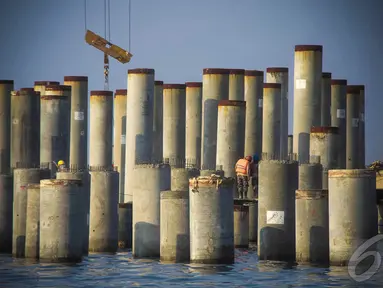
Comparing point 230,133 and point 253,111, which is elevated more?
point 253,111

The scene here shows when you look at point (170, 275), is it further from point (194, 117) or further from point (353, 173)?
point (194, 117)

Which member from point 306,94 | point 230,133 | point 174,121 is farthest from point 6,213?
point 174,121

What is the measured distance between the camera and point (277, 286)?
3566cm

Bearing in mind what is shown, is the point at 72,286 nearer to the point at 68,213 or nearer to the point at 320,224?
the point at 68,213

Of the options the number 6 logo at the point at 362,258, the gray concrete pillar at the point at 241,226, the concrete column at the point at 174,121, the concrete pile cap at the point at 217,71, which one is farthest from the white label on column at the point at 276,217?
the concrete column at the point at 174,121

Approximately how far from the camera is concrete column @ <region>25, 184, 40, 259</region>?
129 feet

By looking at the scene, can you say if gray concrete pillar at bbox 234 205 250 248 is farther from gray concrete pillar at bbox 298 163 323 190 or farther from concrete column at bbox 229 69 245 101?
concrete column at bbox 229 69 245 101

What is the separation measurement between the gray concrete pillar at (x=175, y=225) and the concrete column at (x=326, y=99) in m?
16.7

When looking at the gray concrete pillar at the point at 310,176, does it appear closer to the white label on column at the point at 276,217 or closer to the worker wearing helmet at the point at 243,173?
the worker wearing helmet at the point at 243,173

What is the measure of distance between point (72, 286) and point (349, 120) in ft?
77.6

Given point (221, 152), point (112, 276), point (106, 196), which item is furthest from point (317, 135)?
point (112, 276)

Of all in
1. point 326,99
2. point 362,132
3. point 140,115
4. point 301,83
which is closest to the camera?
point 140,115

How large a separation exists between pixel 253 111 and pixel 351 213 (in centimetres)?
1487

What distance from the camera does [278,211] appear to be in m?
39.3
